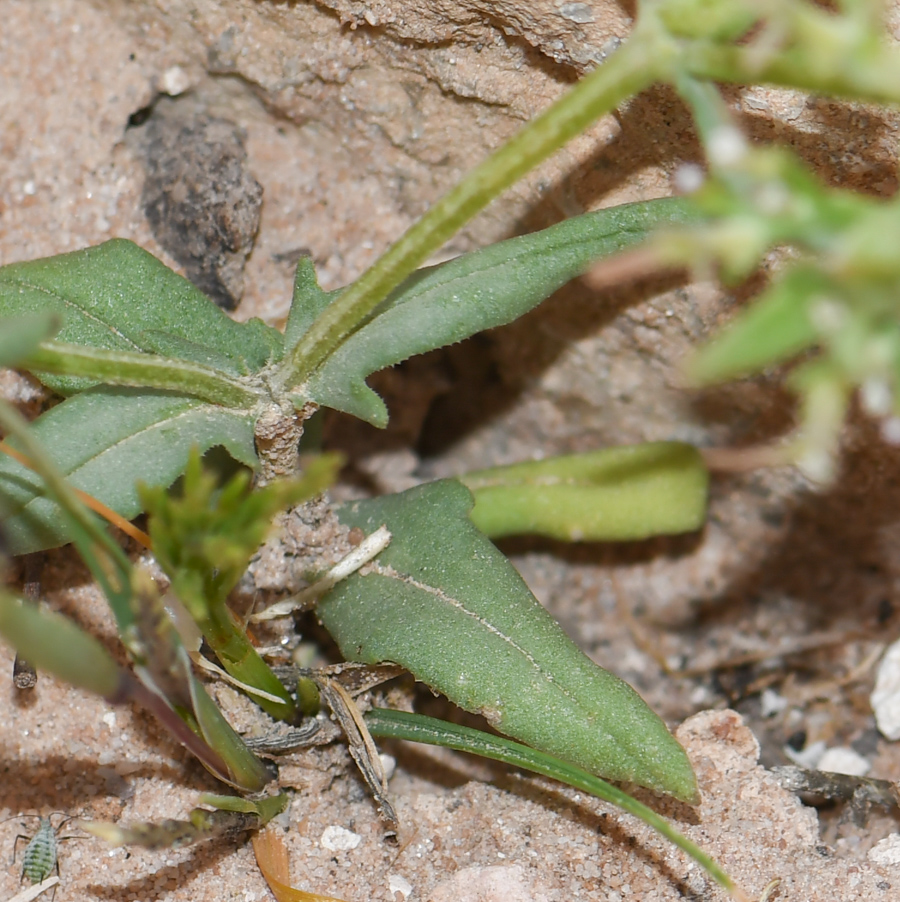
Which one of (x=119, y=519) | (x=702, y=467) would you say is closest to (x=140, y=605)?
(x=119, y=519)

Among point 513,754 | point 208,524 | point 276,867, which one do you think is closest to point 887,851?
point 513,754

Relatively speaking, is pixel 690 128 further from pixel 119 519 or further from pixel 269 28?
pixel 119 519

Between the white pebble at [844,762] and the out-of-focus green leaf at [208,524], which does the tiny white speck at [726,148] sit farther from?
the white pebble at [844,762]

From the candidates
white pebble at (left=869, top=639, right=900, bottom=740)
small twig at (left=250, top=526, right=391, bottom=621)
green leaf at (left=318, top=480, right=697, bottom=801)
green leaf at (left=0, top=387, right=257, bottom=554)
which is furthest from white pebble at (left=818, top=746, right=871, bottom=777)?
green leaf at (left=0, top=387, right=257, bottom=554)

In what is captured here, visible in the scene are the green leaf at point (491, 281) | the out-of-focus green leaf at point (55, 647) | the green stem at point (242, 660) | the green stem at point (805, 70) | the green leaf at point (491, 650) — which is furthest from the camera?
the green leaf at point (491, 281)

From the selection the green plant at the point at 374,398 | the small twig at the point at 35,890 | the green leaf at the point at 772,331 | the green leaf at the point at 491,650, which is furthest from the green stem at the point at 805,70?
the small twig at the point at 35,890
